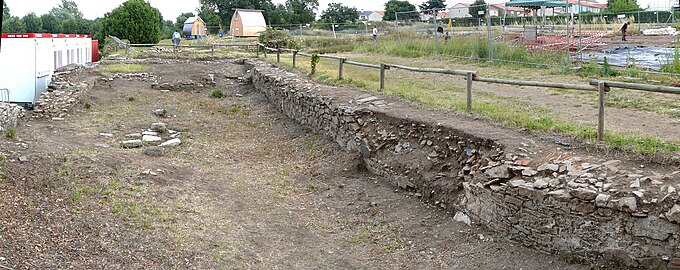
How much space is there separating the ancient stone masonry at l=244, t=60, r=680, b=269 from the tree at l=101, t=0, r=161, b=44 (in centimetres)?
3432

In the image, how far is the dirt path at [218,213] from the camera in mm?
7344

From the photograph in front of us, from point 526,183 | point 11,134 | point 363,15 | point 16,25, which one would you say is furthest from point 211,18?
point 526,183

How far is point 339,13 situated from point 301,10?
5.16 metres

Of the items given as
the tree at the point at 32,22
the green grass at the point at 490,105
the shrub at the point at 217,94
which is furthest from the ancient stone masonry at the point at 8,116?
the tree at the point at 32,22

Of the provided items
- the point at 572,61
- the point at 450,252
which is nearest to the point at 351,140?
the point at 450,252

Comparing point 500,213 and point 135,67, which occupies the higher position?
point 135,67

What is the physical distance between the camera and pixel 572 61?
16.2 m

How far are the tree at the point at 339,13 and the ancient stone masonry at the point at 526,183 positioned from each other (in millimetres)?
54353

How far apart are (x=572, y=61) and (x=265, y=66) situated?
32.3 feet

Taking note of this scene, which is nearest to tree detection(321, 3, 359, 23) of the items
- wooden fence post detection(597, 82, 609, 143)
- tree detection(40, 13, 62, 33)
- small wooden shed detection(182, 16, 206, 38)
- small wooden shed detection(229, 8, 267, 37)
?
small wooden shed detection(229, 8, 267, 37)

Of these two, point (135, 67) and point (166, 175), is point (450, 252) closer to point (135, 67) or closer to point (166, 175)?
point (166, 175)

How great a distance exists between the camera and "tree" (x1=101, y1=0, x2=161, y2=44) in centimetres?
4244

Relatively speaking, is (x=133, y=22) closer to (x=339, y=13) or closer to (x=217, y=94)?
(x=217, y=94)

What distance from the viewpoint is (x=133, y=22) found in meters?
42.3
